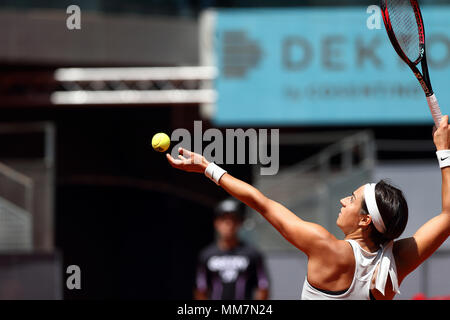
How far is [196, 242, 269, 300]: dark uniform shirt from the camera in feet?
22.6

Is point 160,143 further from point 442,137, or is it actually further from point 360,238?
point 442,137

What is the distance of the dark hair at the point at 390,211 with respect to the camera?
133 inches

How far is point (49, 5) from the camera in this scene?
13500 millimetres

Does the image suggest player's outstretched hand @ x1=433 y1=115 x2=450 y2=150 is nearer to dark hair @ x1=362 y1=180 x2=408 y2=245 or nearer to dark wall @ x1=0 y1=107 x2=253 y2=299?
dark hair @ x1=362 y1=180 x2=408 y2=245

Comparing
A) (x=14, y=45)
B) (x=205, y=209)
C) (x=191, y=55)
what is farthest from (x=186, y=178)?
(x=14, y=45)

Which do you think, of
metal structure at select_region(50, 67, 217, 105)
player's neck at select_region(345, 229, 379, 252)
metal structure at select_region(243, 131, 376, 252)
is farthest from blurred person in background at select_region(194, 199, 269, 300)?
metal structure at select_region(50, 67, 217, 105)

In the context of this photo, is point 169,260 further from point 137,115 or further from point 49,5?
point 49,5

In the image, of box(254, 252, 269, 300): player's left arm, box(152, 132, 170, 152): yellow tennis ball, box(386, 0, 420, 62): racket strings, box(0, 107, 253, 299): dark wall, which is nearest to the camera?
box(152, 132, 170, 152): yellow tennis ball

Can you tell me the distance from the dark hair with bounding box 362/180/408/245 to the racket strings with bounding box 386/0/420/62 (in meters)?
1.02

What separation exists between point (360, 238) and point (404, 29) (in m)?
1.44

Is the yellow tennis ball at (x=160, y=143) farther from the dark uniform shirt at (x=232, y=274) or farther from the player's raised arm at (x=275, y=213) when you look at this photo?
the dark uniform shirt at (x=232, y=274)

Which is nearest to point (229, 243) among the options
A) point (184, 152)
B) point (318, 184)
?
point (184, 152)

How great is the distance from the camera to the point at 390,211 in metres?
3.38

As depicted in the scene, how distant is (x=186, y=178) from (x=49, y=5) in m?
4.38
